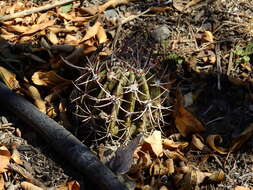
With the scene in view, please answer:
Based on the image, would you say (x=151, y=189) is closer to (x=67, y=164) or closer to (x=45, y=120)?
(x=67, y=164)

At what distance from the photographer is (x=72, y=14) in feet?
14.3

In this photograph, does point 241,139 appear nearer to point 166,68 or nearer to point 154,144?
point 154,144

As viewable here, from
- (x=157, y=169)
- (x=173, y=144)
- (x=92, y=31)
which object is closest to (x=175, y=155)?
(x=173, y=144)

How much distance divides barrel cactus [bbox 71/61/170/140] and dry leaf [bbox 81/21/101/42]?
736 mm

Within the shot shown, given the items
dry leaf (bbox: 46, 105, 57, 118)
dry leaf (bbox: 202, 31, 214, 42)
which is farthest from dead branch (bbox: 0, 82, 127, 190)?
dry leaf (bbox: 202, 31, 214, 42)

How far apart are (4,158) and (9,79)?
0.70 metres

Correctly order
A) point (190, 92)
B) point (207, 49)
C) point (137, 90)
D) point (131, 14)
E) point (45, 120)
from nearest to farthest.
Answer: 1. point (137, 90)
2. point (45, 120)
3. point (190, 92)
4. point (207, 49)
5. point (131, 14)

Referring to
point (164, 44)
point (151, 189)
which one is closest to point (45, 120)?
point (151, 189)

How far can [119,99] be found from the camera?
3127 millimetres

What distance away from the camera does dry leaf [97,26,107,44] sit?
405 centimetres

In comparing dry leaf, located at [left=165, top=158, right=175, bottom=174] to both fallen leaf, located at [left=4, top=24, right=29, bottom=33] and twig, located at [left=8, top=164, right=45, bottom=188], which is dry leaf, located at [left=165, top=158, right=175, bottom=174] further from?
fallen leaf, located at [left=4, top=24, right=29, bottom=33]

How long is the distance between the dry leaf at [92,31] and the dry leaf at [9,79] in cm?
63

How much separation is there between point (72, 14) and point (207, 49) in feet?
3.78

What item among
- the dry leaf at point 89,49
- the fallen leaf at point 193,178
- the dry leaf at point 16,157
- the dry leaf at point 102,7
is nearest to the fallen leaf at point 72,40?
the dry leaf at point 89,49
